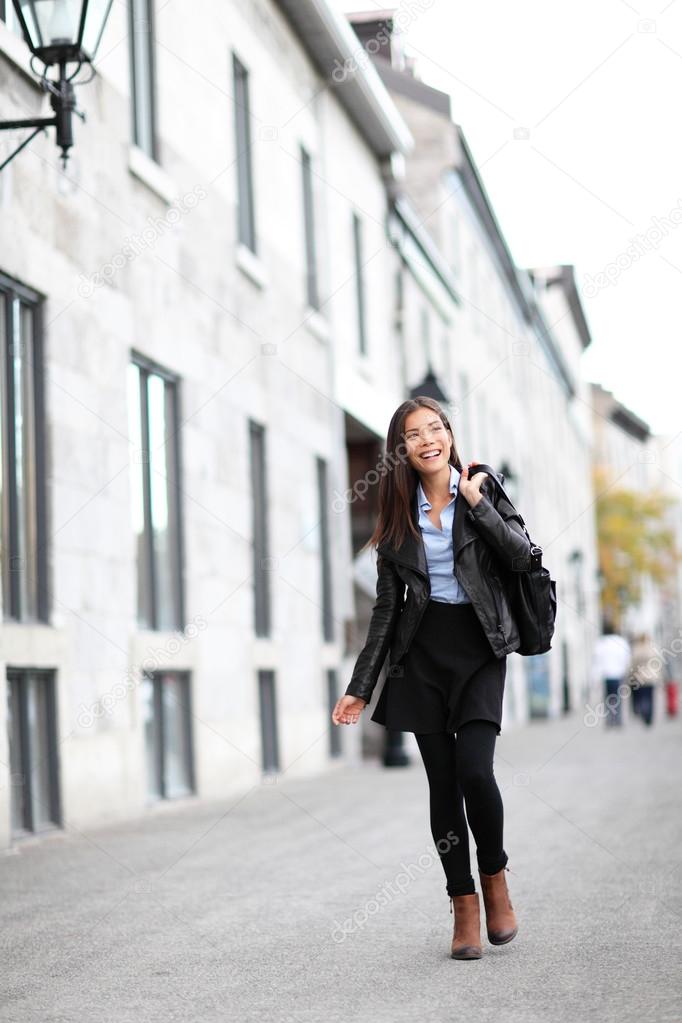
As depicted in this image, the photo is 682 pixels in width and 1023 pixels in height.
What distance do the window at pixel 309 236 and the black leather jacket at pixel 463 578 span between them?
1315 cm

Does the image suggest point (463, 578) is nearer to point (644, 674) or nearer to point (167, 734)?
point (167, 734)

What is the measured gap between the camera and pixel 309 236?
18.4m

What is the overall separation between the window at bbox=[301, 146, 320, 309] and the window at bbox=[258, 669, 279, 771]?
490 cm

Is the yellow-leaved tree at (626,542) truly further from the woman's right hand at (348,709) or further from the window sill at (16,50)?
the woman's right hand at (348,709)

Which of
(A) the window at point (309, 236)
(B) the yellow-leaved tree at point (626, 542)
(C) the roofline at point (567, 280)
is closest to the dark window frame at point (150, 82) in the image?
(A) the window at point (309, 236)

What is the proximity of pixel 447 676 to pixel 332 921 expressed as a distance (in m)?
1.43

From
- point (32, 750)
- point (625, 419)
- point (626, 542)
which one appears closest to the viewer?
point (32, 750)

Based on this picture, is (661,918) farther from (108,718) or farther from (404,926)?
(108,718)

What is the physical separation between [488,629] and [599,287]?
10314mm

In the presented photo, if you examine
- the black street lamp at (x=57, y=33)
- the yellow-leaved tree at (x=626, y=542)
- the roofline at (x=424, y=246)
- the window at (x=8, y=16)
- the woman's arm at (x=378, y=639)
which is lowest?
the yellow-leaved tree at (x=626, y=542)

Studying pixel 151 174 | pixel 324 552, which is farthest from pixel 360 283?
pixel 151 174

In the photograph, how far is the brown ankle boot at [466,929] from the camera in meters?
5.12

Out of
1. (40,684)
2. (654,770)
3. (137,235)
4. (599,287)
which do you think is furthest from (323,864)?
(599,287)

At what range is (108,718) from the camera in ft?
35.4
